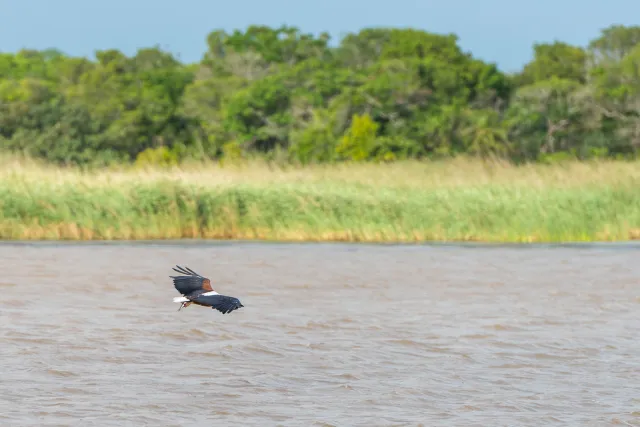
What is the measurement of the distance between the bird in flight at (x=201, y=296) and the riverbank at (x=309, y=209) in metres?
11.4

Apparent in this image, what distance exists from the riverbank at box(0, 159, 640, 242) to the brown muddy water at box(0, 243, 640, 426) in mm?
3078

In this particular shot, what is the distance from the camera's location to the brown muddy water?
20.4ft

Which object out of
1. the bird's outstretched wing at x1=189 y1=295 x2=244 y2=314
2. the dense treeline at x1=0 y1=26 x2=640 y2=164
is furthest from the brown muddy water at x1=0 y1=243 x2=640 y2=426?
the dense treeline at x1=0 y1=26 x2=640 y2=164

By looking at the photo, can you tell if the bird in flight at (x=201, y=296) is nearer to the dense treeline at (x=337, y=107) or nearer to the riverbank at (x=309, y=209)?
the riverbank at (x=309, y=209)

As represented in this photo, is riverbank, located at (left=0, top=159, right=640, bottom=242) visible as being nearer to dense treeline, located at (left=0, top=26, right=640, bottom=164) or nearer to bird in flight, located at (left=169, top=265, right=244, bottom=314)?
bird in flight, located at (left=169, top=265, right=244, bottom=314)

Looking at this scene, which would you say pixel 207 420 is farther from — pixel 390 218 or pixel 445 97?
pixel 445 97

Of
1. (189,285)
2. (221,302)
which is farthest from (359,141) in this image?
(221,302)

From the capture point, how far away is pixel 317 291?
38.9 ft

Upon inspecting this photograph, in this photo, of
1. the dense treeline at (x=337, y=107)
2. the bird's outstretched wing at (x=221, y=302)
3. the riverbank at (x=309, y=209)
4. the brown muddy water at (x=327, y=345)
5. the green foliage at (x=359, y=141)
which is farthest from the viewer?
the dense treeline at (x=337, y=107)

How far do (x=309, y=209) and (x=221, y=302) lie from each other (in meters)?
12.0

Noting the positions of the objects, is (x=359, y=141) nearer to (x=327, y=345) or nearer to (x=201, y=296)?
(x=327, y=345)

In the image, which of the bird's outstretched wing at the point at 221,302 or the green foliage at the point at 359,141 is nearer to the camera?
the bird's outstretched wing at the point at 221,302

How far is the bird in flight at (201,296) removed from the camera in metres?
6.13

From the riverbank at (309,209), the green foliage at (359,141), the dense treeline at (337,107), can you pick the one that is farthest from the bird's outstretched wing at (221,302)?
the green foliage at (359,141)
